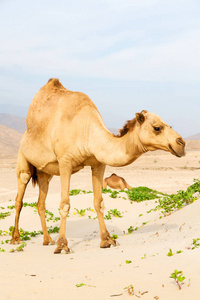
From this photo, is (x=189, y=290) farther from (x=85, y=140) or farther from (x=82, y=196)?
Answer: (x=82, y=196)

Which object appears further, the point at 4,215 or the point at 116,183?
the point at 116,183

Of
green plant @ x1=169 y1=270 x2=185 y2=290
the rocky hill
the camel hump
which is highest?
the camel hump

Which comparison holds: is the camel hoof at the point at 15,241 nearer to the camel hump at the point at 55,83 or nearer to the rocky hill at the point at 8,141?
the camel hump at the point at 55,83

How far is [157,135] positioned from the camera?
5.57m

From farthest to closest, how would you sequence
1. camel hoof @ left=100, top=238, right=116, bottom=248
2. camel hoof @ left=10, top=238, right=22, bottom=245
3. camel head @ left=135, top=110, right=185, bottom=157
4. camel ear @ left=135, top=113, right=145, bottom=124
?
camel hoof @ left=10, top=238, right=22, bottom=245, camel hoof @ left=100, top=238, right=116, bottom=248, camel ear @ left=135, top=113, right=145, bottom=124, camel head @ left=135, top=110, right=185, bottom=157

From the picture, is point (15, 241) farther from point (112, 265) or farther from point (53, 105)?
point (112, 265)

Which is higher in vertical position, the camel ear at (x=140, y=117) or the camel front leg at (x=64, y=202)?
the camel ear at (x=140, y=117)

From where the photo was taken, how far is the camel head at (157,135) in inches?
211

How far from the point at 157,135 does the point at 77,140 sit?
1.57 m

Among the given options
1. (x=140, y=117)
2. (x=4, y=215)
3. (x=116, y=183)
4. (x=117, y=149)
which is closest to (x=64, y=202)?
(x=117, y=149)

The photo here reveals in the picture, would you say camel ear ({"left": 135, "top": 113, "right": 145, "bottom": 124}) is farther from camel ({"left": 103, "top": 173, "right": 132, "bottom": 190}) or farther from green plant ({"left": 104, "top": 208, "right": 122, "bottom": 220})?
camel ({"left": 103, "top": 173, "right": 132, "bottom": 190})

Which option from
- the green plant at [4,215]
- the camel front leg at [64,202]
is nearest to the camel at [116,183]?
the green plant at [4,215]

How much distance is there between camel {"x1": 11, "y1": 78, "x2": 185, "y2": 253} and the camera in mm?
5691

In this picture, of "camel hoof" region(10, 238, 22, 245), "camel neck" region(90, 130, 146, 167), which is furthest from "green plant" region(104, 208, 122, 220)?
"camel neck" region(90, 130, 146, 167)
